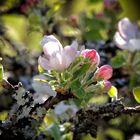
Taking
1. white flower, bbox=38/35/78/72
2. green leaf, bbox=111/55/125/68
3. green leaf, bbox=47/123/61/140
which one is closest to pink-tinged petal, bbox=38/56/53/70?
white flower, bbox=38/35/78/72


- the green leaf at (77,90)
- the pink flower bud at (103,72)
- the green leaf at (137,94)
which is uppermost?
the pink flower bud at (103,72)

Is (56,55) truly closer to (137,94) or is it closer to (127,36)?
(137,94)

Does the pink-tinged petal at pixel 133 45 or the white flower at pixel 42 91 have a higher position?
the pink-tinged petal at pixel 133 45

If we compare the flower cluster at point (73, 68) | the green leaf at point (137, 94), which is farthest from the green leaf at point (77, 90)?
the green leaf at point (137, 94)

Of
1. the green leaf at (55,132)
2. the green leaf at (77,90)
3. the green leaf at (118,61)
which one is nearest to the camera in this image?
the green leaf at (77,90)

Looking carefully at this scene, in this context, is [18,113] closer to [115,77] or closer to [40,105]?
[40,105]

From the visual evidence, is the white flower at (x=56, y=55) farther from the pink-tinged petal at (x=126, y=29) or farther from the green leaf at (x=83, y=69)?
the pink-tinged petal at (x=126, y=29)

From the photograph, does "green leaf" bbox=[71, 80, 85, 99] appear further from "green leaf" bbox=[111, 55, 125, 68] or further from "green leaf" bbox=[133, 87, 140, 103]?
"green leaf" bbox=[111, 55, 125, 68]
